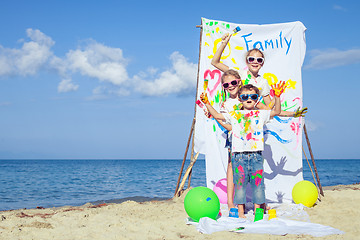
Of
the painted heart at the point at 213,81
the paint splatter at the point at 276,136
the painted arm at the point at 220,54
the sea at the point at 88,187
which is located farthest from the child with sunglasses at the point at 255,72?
the sea at the point at 88,187

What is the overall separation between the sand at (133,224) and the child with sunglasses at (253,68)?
2.05 metres

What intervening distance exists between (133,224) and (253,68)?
3212mm

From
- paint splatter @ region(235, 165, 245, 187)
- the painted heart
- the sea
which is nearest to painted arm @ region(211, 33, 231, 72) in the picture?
the painted heart

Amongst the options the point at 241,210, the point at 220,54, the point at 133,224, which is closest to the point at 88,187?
the point at 220,54

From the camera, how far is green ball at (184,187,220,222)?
14.8 ft

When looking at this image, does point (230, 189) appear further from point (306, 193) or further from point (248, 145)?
point (306, 193)

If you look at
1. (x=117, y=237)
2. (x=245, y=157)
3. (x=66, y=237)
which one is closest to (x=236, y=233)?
(x=245, y=157)

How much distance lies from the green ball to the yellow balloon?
6.11 ft

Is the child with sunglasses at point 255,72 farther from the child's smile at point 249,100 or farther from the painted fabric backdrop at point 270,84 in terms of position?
the child's smile at point 249,100

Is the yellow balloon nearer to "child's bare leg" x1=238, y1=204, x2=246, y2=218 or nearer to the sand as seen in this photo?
the sand

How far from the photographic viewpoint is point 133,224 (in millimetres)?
4520

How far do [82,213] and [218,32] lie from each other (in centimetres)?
409

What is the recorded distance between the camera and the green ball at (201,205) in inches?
178

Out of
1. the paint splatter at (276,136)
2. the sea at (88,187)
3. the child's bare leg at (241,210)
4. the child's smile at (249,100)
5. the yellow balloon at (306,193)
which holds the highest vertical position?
the child's smile at (249,100)
